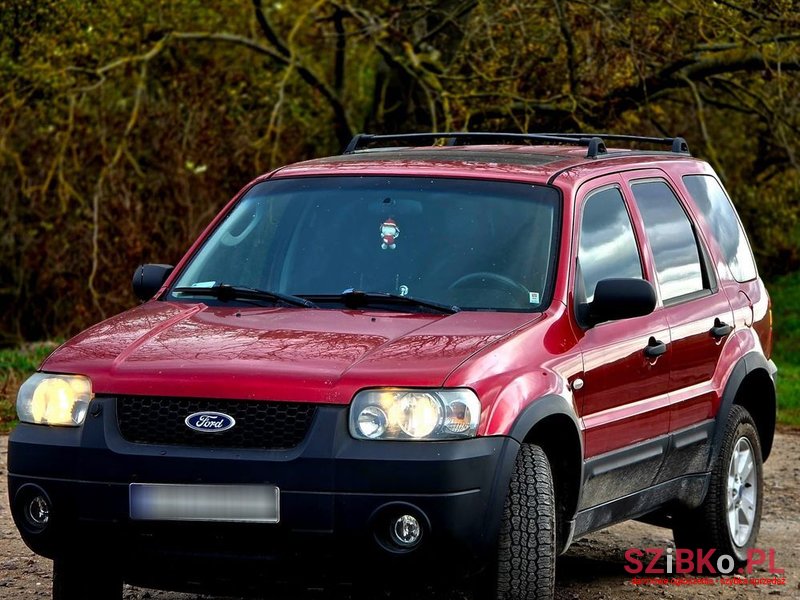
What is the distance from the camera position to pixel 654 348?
628cm

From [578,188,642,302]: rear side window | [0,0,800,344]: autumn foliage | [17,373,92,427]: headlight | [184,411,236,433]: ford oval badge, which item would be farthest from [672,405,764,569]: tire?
[0,0,800,344]: autumn foliage

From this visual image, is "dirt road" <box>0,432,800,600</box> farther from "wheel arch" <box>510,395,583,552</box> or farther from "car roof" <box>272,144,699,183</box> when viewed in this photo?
"car roof" <box>272,144,699,183</box>

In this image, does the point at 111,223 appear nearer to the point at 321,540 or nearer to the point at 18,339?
the point at 18,339

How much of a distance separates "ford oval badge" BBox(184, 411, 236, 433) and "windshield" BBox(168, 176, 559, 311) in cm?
99

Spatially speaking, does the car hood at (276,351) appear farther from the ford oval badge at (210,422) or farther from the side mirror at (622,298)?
the side mirror at (622,298)

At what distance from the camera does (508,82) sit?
53.5ft

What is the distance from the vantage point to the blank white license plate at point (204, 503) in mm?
4852

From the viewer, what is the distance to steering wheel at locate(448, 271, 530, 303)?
5.81m

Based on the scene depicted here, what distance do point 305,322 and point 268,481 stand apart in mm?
832

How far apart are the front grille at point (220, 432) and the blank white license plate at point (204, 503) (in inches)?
5.5

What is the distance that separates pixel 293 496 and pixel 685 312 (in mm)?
2507

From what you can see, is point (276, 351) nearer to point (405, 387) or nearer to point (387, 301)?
point (405, 387)

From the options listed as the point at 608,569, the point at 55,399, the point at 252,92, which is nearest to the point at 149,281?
the point at 55,399

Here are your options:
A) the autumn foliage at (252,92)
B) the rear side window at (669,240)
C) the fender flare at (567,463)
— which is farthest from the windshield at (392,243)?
the autumn foliage at (252,92)
